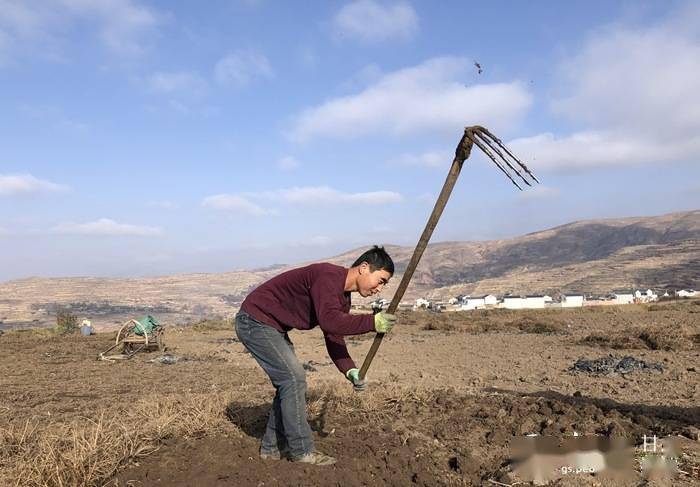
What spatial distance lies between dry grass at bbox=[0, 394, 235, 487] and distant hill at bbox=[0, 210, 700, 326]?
47.0 metres

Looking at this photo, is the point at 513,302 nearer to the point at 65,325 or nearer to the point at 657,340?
the point at 65,325

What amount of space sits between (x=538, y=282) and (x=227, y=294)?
61264 millimetres

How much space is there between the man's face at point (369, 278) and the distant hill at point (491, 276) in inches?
1925

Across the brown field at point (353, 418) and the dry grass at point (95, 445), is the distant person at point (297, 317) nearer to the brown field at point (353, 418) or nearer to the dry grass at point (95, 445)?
the brown field at point (353, 418)

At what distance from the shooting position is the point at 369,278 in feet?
12.1

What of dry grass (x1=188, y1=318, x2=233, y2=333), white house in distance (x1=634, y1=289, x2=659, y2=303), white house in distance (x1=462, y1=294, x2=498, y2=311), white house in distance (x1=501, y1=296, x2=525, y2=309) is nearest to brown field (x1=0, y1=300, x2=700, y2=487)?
dry grass (x1=188, y1=318, x2=233, y2=333)

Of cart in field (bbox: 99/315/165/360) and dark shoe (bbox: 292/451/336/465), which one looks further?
cart in field (bbox: 99/315/165/360)

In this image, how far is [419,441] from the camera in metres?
4.42

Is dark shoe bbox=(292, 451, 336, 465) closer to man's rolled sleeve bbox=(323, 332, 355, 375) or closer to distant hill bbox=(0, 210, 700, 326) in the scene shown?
man's rolled sleeve bbox=(323, 332, 355, 375)

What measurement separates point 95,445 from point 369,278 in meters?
2.28

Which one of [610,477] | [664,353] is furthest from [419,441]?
[664,353]

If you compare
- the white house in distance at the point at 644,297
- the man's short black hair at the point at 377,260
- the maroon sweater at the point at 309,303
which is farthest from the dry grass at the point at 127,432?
the white house in distance at the point at 644,297

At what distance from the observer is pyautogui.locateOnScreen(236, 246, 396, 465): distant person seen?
12.1 feet

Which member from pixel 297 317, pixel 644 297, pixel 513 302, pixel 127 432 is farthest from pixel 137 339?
pixel 644 297
